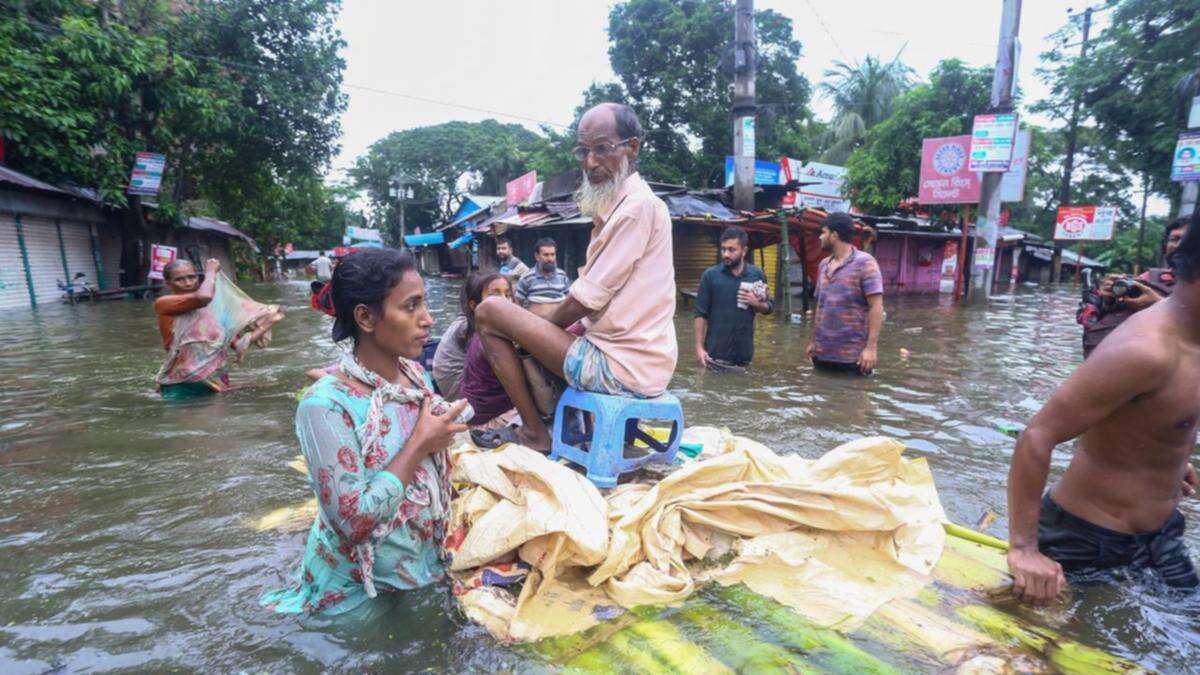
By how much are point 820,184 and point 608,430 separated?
21.7 metres

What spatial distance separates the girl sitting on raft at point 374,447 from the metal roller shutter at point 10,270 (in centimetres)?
1656

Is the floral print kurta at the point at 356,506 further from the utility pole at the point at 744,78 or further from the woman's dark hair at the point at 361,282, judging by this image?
the utility pole at the point at 744,78

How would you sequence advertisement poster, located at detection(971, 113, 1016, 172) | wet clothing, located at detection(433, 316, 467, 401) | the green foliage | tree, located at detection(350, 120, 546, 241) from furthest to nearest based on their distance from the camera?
tree, located at detection(350, 120, 546, 241), advertisement poster, located at detection(971, 113, 1016, 172), the green foliage, wet clothing, located at detection(433, 316, 467, 401)

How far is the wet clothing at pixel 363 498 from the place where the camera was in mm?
1673

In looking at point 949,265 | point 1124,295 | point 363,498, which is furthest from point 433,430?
point 949,265

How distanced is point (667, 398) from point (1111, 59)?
82.5 ft

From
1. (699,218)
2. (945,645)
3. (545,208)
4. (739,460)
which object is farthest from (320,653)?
(545,208)

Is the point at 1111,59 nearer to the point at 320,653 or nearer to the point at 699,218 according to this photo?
the point at 699,218

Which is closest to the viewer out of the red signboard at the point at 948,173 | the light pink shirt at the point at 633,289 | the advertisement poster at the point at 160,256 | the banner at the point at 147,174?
the light pink shirt at the point at 633,289

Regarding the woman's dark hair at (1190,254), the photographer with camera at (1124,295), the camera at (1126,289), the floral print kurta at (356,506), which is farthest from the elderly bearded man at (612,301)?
the camera at (1126,289)

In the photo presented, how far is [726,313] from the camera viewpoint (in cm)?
583

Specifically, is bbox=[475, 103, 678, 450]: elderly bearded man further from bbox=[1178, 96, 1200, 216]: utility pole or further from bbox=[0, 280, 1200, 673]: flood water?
bbox=[1178, 96, 1200, 216]: utility pole

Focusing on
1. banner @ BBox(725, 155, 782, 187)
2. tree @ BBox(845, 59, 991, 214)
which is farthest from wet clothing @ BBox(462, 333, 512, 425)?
banner @ BBox(725, 155, 782, 187)

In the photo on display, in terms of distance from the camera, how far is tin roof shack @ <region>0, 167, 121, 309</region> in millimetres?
13203
